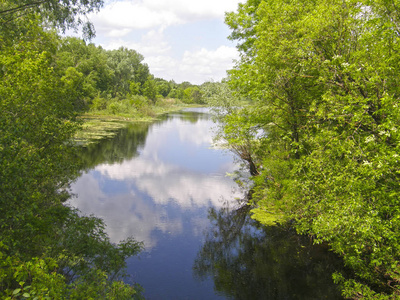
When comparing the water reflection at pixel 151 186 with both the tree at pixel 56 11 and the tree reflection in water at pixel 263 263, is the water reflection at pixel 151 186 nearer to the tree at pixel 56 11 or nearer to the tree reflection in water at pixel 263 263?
the tree reflection in water at pixel 263 263

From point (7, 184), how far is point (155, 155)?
91.1 feet

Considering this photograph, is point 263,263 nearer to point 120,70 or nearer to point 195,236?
point 195,236

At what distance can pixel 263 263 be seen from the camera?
14570 mm

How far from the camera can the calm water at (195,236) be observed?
12828mm

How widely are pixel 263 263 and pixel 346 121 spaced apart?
8.25 meters

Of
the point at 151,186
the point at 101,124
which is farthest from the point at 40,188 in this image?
the point at 101,124

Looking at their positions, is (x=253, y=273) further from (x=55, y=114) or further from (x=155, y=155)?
(x=155, y=155)

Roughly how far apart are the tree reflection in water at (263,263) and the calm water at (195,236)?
4 cm

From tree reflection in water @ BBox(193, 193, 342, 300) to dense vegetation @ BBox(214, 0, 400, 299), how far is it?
1290mm

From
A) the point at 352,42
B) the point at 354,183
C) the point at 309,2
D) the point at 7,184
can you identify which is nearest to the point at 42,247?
the point at 7,184

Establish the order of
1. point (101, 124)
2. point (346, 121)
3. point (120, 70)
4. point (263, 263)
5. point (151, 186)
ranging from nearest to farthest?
point (346, 121) < point (263, 263) < point (151, 186) < point (101, 124) < point (120, 70)

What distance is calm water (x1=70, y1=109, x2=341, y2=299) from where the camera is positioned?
1283 centimetres

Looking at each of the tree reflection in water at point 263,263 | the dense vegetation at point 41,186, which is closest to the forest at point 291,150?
the dense vegetation at point 41,186

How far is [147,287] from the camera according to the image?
41.1 feet
